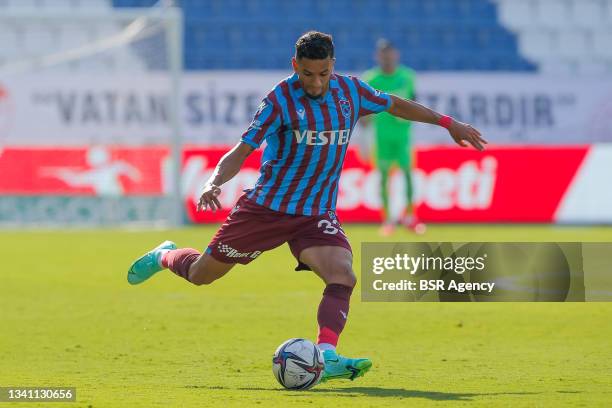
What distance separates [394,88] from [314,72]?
9.89 meters

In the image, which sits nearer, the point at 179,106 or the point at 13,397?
the point at 13,397

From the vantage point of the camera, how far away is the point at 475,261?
23.5ft

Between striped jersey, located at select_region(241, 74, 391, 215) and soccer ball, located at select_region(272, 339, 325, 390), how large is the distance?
2.99 ft

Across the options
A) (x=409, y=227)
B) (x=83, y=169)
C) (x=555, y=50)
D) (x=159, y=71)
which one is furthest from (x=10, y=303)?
(x=555, y=50)

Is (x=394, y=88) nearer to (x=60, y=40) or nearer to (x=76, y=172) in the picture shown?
(x=76, y=172)

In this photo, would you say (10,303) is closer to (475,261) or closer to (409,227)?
(475,261)

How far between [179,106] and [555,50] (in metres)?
8.01

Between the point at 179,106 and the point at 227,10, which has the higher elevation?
the point at 227,10

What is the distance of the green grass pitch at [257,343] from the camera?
5750 mm

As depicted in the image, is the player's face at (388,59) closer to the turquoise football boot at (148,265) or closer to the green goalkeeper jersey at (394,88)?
the green goalkeeper jersey at (394,88)

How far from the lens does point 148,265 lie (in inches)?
304

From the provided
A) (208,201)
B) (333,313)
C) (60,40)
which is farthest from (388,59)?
(208,201)

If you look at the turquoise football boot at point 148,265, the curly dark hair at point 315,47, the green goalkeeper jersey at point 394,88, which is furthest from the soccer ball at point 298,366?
the green goalkeeper jersey at point 394,88

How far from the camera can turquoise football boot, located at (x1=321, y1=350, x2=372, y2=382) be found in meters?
→ 5.91
